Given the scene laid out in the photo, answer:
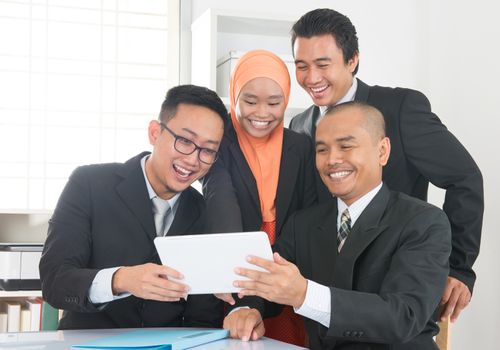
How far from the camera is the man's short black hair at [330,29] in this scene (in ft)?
7.86

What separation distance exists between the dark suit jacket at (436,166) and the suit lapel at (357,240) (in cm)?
42

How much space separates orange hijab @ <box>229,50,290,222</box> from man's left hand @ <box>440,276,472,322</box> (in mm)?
575

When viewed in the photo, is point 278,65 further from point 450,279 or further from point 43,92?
point 43,92

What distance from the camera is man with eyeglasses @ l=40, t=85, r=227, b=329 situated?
2.16 metres

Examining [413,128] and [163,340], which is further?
[413,128]

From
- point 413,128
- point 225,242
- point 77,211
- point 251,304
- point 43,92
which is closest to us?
point 225,242

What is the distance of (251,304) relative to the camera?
2053mm

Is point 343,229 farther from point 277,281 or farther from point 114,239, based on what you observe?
point 114,239

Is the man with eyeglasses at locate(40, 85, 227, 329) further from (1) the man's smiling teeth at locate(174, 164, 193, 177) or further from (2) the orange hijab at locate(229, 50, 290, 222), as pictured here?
(2) the orange hijab at locate(229, 50, 290, 222)

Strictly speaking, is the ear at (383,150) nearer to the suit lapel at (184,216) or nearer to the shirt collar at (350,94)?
the shirt collar at (350,94)

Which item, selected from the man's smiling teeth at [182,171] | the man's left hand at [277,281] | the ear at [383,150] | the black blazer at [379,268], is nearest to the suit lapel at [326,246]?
the black blazer at [379,268]

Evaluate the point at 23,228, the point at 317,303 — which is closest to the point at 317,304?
the point at 317,303

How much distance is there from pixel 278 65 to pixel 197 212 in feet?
1.79

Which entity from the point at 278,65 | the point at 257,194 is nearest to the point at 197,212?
the point at 257,194
